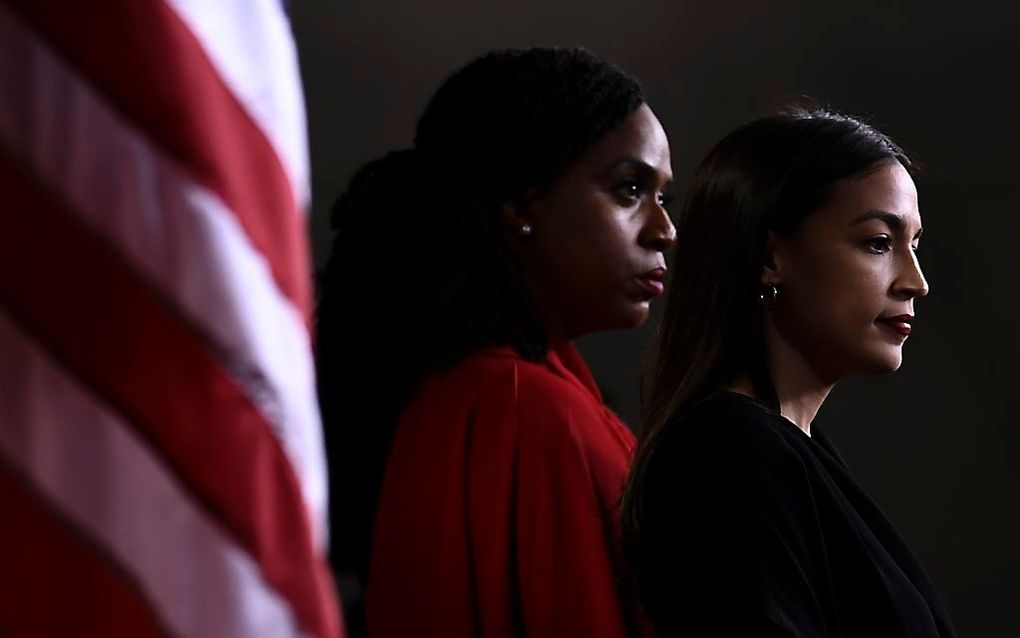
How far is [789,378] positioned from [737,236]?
6.6 inches

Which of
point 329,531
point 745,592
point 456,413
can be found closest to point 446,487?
point 456,413

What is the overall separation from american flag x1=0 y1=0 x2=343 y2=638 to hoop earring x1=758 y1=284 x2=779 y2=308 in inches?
32.2

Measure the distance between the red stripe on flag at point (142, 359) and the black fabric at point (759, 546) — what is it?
60 centimetres

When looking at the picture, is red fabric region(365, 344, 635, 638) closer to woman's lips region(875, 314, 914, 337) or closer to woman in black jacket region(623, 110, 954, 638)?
woman in black jacket region(623, 110, 954, 638)

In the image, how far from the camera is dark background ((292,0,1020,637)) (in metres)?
3.27

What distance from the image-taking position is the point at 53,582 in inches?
35.5

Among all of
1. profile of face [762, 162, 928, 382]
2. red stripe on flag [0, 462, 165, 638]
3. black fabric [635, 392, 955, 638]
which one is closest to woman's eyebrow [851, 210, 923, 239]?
profile of face [762, 162, 928, 382]

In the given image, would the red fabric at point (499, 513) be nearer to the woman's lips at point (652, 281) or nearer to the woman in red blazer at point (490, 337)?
the woman in red blazer at point (490, 337)

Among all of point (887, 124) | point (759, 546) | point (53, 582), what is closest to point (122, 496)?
point (53, 582)

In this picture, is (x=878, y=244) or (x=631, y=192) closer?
(x=878, y=244)

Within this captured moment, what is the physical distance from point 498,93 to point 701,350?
443mm

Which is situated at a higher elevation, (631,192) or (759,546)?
(631,192)

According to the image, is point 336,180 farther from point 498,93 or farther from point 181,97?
point 181,97

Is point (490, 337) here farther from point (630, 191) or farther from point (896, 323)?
point (896, 323)
